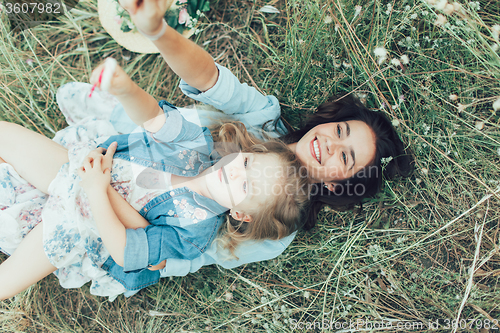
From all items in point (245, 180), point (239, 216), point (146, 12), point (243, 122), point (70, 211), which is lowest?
point (239, 216)

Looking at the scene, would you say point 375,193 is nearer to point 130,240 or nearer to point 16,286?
point 130,240

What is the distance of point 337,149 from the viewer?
6.07ft

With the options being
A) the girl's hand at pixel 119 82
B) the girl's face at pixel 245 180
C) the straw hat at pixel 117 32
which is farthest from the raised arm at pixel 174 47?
the straw hat at pixel 117 32

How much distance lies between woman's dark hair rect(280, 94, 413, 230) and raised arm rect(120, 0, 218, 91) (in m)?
0.76

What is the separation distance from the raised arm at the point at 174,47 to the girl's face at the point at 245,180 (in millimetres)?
516

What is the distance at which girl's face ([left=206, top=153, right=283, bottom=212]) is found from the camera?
5.72 ft

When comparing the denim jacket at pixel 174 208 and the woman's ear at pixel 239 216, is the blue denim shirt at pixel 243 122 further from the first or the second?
the woman's ear at pixel 239 216

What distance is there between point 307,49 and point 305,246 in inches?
57.8

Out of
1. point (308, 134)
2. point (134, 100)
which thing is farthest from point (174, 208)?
point (308, 134)

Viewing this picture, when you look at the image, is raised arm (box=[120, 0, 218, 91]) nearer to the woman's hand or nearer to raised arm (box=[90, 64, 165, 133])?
raised arm (box=[90, 64, 165, 133])

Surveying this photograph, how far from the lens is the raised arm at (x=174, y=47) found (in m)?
1.17

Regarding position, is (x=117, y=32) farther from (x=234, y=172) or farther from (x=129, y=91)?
(x=234, y=172)

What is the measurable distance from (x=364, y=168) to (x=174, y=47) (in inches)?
53.9

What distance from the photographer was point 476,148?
2.09 metres
